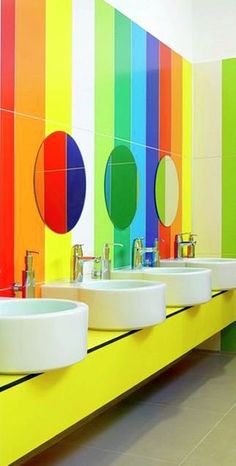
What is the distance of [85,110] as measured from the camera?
2.70 meters

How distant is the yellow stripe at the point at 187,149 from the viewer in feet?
12.7

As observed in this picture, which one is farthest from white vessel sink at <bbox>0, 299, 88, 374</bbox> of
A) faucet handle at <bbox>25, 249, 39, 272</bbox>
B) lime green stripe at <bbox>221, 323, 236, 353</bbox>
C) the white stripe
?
lime green stripe at <bbox>221, 323, 236, 353</bbox>

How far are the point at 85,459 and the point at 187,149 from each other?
228 centimetres

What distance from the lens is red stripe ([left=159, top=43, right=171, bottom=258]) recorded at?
3529 mm

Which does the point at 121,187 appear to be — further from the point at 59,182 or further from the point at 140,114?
the point at 59,182

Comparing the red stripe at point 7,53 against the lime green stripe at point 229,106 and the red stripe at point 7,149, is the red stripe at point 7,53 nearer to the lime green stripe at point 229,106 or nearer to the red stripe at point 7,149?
the red stripe at point 7,149

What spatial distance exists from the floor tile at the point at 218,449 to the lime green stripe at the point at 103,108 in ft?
3.18

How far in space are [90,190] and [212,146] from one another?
1475 millimetres

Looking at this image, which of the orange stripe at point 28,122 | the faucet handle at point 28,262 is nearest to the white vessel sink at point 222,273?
the orange stripe at point 28,122

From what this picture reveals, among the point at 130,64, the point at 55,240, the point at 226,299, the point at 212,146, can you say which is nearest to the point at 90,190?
the point at 55,240

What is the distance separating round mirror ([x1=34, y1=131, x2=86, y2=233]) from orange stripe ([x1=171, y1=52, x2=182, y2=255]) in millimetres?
1175

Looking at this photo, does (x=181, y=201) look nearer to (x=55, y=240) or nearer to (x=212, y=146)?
(x=212, y=146)

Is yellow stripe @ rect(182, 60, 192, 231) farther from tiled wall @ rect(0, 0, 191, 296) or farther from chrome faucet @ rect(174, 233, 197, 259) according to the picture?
chrome faucet @ rect(174, 233, 197, 259)

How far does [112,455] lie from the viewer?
228 centimetres
